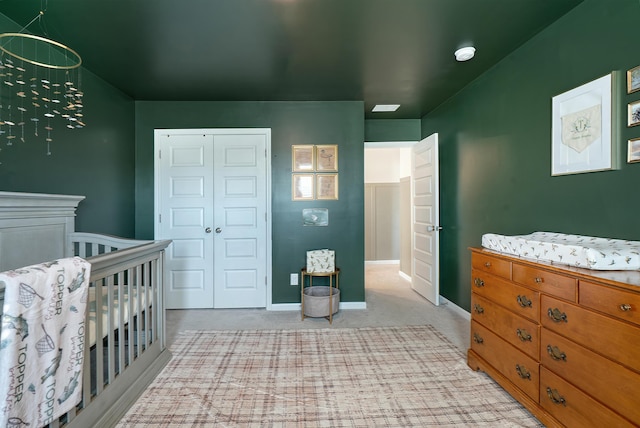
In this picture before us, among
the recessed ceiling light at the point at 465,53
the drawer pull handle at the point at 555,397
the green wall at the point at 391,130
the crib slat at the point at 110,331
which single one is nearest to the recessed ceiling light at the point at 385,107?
the green wall at the point at 391,130

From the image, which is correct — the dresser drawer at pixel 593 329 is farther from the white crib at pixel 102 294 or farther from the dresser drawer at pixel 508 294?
the white crib at pixel 102 294

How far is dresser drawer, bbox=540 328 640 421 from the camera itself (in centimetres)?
109

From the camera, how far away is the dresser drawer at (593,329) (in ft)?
3.57

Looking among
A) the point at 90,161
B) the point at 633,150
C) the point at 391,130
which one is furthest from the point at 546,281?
the point at 90,161

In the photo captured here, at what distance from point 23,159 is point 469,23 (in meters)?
3.20

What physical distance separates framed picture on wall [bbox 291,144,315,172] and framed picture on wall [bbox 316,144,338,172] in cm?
7

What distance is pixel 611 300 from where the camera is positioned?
1152mm

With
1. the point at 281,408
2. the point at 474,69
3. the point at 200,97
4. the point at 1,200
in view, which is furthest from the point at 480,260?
the point at 200,97

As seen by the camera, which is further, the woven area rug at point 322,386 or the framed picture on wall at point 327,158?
the framed picture on wall at point 327,158

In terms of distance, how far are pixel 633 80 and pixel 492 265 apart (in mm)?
1183

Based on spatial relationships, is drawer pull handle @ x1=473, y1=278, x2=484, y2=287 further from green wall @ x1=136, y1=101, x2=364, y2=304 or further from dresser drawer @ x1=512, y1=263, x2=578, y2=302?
green wall @ x1=136, y1=101, x2=364, y2=304

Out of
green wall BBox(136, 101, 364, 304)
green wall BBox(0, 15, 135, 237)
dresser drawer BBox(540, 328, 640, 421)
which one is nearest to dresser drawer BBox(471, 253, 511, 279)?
dresser drawer BBox(540, 328, 640, 421)

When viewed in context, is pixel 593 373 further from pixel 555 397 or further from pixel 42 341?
pixel 42 341

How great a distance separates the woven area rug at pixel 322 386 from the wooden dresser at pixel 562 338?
24 cm
